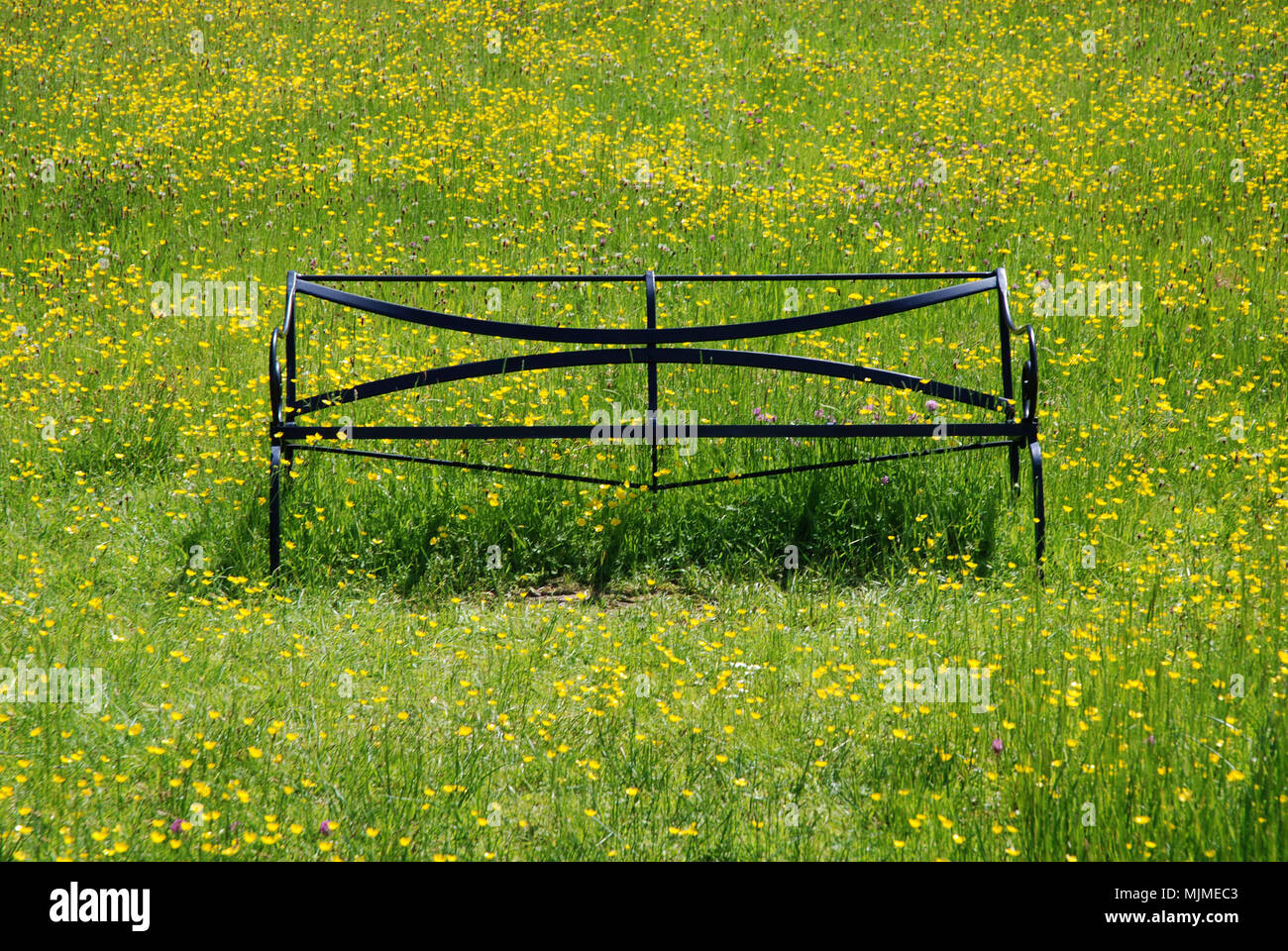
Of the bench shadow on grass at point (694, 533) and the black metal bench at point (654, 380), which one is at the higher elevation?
the black metal bench at point (654, 380)

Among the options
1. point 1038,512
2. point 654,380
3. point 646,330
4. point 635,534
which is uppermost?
point 646,330

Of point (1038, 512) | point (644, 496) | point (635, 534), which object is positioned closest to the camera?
point (1038, 512)

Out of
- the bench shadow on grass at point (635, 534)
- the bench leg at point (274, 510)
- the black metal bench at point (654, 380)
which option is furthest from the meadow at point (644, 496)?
the black metal bench at point (654, 380)

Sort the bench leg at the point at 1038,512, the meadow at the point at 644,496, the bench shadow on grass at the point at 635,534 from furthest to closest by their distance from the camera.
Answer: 1. the bench shadow on grass at the point at 635,534
2. the bench leg at the point at 1038,512
3. the meadow at the point at 644,496

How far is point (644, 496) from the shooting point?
5.30 metres

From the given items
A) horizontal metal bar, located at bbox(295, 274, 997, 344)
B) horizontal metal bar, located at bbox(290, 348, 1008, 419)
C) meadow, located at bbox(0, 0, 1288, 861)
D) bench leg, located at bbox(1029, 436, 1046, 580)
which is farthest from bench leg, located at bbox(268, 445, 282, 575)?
bench leg, located at bbox(1029, 436, 1046, 580)

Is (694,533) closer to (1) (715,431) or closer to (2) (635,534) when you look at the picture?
(2) (635,534)

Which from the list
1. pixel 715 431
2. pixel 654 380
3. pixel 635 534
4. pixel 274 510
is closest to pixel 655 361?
pixel 654 380

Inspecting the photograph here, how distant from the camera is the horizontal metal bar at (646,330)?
510 cm

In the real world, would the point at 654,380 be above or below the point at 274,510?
above

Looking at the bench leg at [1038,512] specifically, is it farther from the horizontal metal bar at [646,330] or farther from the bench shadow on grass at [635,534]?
the horizontal metal bar at [646,330]

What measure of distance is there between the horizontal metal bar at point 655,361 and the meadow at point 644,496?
0.47 meters

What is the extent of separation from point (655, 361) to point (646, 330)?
6.1 inches

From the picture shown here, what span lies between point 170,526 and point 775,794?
3272mm
